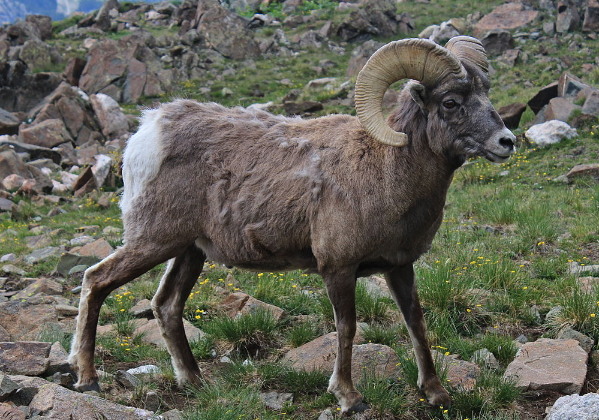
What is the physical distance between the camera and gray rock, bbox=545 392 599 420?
4324 mm

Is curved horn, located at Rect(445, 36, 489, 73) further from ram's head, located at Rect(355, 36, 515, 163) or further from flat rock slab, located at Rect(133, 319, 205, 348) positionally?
flat rock slab, located at Rect(133, 319, 205, 348)

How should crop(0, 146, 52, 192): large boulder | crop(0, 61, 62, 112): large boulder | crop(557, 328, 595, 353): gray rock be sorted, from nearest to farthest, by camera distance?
crop(557, 328, 595, 353): gray rock, crop(0, 146, 52, 192): large boulder, crop(0, 61, 62, 112): large boulder

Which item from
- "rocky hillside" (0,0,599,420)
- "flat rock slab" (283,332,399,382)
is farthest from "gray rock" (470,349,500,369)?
"flat rock slab" (283,332,399,382)

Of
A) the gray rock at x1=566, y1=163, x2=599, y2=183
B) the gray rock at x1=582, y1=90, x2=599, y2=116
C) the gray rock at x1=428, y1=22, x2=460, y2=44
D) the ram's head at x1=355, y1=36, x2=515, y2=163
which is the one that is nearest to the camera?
the ram's head at x1=355, y1=36, x2=515, y2=163

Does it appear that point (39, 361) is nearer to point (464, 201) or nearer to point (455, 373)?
point (455, 373)

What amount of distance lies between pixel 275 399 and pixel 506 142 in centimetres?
287

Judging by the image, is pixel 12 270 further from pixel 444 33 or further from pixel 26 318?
pixel 444 33

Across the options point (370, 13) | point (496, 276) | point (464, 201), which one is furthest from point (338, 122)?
point (370, 13)

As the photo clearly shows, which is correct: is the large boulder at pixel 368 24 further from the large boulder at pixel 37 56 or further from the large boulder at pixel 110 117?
the large boulder at pixel 110 117

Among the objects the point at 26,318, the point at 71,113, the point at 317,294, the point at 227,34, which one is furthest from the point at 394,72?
the point at 227,34

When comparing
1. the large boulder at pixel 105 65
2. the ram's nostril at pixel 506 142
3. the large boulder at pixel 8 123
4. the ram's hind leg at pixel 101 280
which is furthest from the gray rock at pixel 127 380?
the large boulder at pixel 105 65

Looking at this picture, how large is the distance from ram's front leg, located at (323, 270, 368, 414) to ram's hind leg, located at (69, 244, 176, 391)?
1575mm

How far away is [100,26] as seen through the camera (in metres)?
35.4

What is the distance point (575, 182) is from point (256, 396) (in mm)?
8460
